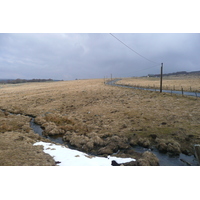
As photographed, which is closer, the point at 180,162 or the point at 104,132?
the point at 180,162

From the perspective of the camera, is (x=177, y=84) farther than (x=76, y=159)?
Yes

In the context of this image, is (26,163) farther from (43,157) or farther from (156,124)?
(156,124)

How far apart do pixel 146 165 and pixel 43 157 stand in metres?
6.46

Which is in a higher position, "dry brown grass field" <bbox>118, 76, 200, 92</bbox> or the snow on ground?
"dry brown grass field" <bbox>118, 76, 200, 92</bbox>

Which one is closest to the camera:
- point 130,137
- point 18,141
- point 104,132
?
point 18,141

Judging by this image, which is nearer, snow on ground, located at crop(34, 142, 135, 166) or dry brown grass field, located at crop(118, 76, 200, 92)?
snow on ground, located at crop(34, 142, 135, 166)

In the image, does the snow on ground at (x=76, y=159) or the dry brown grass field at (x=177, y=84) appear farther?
the dry brown grass field at (x=177, y=84)

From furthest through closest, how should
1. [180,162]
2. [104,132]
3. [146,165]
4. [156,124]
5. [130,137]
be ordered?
[156,124], [104,132], [130,137], [180,162], [146,165]

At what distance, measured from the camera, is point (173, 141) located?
1058 centimetres

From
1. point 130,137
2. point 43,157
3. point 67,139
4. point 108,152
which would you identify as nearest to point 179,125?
point 130,137

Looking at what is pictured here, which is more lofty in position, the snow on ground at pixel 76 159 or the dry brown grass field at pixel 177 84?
the dry brown grass field at pixel 177 84

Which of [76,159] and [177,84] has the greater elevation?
[177,84]

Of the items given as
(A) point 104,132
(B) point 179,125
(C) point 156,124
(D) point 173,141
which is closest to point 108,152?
(A) point 104,132

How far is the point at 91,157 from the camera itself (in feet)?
29.6
